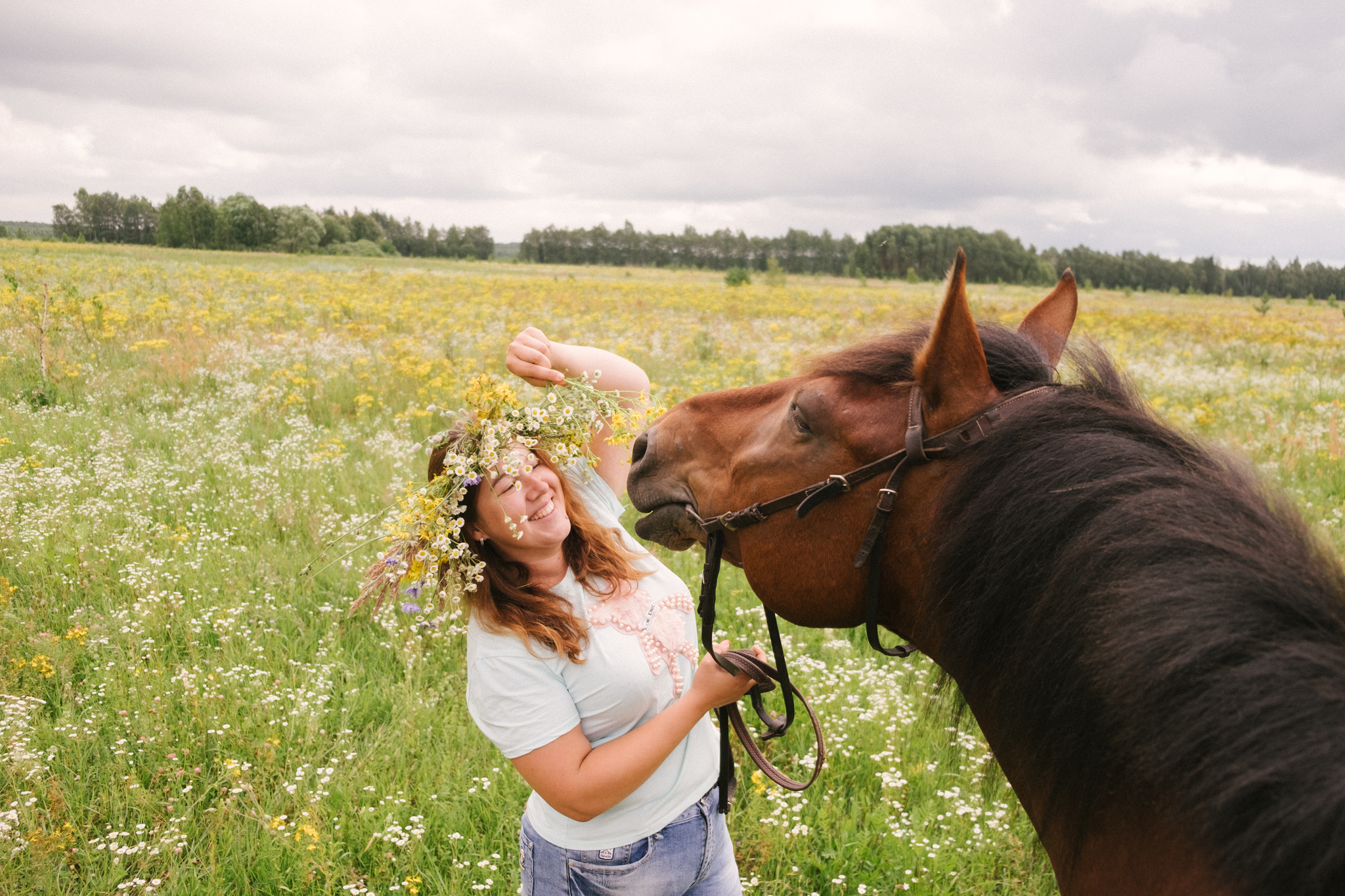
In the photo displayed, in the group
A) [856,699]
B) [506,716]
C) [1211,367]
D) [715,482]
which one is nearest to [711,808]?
[506,716]

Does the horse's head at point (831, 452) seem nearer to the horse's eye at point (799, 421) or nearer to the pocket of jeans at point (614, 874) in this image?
the horse's eye at point (799, 421)

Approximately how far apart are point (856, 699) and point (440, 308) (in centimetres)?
1414

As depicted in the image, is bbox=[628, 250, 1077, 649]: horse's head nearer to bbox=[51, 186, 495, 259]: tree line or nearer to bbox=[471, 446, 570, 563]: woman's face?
bbox=[471, 446, 570, 563]: woman's face

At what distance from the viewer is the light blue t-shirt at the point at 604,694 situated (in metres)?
1.79

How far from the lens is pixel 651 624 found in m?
2.06

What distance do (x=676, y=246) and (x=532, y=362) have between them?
288 ft

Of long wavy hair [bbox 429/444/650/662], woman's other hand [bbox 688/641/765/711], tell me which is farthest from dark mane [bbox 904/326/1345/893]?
long wavy hair [bbox 429/444/650/662]

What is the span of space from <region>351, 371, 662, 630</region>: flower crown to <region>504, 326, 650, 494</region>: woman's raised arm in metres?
0.08

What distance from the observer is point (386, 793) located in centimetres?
310

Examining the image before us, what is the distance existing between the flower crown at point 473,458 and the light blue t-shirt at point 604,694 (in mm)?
221

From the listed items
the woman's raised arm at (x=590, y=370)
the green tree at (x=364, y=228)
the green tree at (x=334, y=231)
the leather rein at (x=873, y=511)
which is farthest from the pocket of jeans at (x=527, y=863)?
the green tree at (x=364, y=228)

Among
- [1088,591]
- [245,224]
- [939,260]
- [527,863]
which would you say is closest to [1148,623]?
[1088,591]

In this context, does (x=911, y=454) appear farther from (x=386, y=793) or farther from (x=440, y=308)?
(x=440, y=308)

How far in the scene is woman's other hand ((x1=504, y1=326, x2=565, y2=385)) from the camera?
6.74 feet
